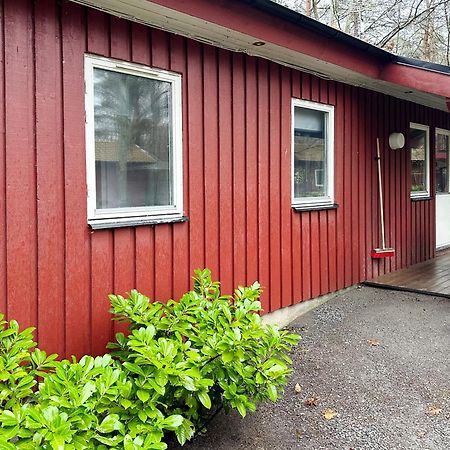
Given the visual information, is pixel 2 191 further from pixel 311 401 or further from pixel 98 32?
pixel 311 401

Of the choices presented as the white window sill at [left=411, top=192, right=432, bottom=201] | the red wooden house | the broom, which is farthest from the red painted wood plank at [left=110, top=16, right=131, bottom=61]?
the white window sill at [left=411, top=192, right=432, bottom=201]

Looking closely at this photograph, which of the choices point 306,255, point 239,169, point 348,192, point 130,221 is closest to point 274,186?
point 239,169

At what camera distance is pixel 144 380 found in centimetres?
220

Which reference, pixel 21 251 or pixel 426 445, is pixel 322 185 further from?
pixel 21 251

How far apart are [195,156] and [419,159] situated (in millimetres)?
4603

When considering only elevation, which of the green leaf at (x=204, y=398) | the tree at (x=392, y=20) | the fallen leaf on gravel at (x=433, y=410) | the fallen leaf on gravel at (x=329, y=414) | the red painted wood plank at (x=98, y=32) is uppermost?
the tree at (x=392, y=20)

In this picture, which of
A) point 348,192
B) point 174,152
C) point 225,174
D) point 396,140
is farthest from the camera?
point 396,140

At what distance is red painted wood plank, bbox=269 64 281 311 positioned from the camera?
14.6 ft

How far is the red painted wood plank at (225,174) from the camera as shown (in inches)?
156

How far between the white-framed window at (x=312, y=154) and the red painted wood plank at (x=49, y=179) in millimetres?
2516

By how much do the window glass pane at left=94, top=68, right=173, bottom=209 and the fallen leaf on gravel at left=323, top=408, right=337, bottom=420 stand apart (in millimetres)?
1863

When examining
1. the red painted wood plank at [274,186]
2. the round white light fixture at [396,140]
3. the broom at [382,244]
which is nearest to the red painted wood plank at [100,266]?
the red painted wood plank at [274,186]

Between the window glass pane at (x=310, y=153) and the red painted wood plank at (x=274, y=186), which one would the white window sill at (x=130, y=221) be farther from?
the window glass pane at (x=310, y=153)

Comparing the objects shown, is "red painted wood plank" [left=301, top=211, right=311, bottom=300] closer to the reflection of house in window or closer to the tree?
the reflection of house in window
